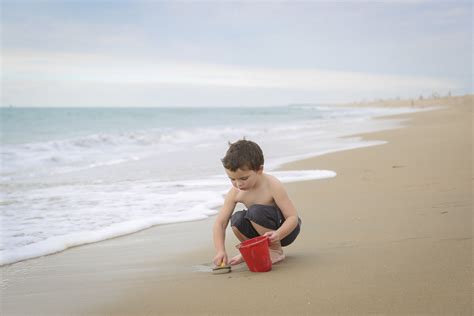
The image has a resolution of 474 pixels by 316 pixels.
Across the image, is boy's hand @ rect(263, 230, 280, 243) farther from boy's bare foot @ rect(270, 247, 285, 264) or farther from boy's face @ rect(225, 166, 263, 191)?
boy's face @ rect(225, 166, 263, 191)

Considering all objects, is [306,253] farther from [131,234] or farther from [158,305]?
[131,234]

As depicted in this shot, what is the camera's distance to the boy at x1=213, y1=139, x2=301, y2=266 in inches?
123

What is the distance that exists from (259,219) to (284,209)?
0.18 m

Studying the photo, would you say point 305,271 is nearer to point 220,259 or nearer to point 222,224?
point 220,259

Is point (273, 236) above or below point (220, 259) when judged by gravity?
above

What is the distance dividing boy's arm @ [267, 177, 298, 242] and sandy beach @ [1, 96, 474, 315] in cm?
21

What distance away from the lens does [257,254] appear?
9.74ft

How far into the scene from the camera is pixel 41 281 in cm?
312

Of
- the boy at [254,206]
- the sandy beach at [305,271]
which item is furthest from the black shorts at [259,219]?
the sandy beach at [305,271]

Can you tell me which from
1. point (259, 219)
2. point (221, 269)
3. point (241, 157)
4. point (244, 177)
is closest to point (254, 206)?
point (259, 219)

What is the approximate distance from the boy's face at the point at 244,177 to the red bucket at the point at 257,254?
39 cm

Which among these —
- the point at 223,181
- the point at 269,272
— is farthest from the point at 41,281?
the point at 223,181

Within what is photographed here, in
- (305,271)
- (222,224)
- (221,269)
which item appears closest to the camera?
(305,271)

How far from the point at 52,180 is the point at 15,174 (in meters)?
1.46
